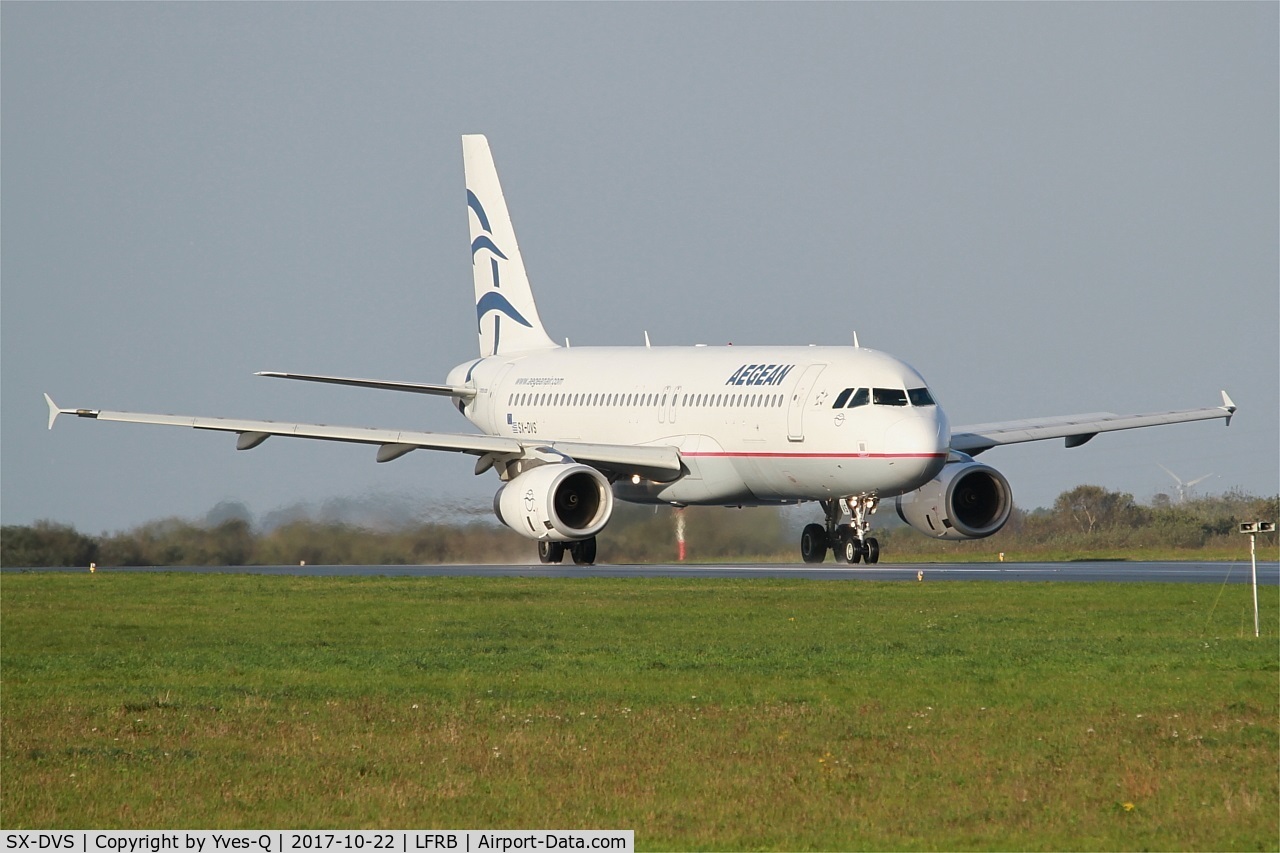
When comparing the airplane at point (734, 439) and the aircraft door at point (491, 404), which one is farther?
the aircraft door at point (491, 404)

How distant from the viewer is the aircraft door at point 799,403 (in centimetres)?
3559

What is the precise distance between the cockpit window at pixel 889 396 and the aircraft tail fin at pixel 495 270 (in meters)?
14.6

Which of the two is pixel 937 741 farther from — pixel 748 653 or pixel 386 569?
pixel 386 569

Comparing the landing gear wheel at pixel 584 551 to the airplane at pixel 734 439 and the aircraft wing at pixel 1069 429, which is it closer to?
the airplane at pixel 734 439

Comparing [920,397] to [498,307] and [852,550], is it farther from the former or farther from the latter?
[498,307]

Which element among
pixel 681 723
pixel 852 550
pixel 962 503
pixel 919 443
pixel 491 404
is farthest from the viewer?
pixel 491 404

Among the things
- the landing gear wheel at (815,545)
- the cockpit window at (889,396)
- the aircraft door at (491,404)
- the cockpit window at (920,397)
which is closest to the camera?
the cockpit window at (889,396)

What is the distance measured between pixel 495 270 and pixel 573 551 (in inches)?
456

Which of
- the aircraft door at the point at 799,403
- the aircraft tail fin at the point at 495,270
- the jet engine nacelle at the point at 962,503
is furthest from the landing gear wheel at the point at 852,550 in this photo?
the aircraft tail fin at the point at 495,270

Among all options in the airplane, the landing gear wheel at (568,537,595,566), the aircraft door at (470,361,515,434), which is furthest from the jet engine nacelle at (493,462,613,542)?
the aircraft door at (470,361,515,434)
